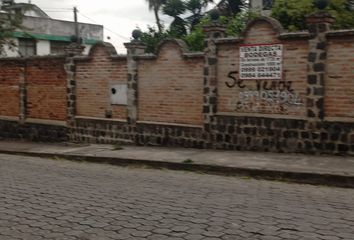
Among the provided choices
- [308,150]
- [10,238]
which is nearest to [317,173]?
[308,150]

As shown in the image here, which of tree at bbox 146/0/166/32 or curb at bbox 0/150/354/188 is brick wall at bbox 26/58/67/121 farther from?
tree at bbox 146/0/166/32

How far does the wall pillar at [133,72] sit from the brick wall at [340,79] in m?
5.60

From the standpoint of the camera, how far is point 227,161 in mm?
10414

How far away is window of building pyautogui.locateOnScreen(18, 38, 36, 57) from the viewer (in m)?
32.0

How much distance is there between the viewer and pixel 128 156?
1181 centimetres

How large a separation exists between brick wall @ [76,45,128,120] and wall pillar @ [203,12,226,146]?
9.60 ft

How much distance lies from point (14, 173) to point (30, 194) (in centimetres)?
266

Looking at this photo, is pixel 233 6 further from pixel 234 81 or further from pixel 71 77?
pixel 234 81

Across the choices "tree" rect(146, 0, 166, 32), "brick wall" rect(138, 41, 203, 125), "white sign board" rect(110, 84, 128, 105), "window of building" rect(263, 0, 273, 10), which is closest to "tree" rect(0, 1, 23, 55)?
"white sign board" rect(110, 84, 128, 105)

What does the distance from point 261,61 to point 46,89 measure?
8157mm

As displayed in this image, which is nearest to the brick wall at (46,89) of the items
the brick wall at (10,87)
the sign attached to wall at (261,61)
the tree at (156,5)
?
the brick wall at (10,87)

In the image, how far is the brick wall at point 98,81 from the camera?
562 inches

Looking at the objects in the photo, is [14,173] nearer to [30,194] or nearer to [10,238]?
[30,194]

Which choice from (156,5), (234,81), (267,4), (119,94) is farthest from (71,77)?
(156,5)
